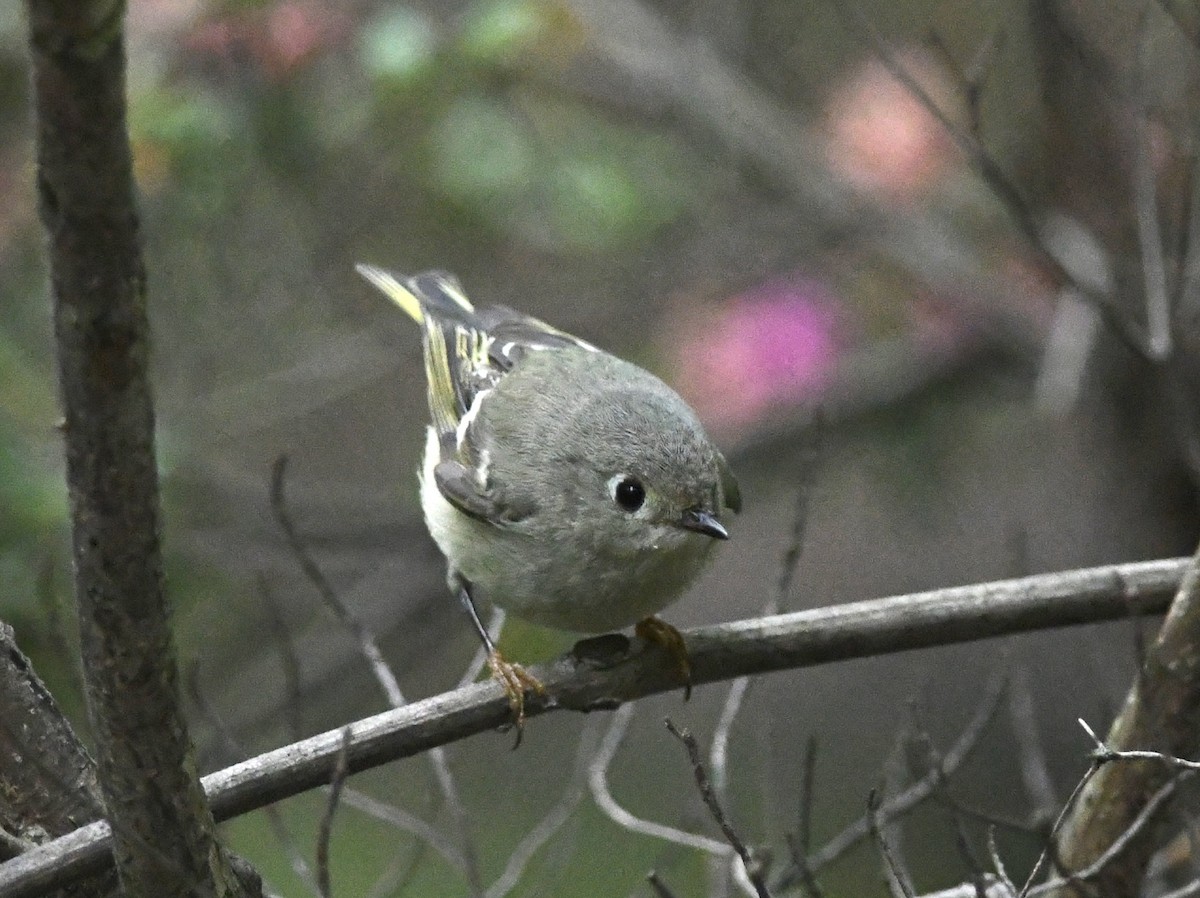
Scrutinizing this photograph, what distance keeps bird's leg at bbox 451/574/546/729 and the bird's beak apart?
0.37 m

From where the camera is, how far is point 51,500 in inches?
124

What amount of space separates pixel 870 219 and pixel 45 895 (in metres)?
3.41

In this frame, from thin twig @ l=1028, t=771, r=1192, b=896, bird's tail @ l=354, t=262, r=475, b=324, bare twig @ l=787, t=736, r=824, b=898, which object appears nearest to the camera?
bare twig @ l=787, t=736, r=824, b=898

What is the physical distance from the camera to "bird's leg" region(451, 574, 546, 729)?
89.6 inches

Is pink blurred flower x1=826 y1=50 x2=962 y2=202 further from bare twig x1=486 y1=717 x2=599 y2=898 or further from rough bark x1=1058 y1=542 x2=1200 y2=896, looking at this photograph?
rough bark x1=1058 y1=542 x2=1200 y2=896

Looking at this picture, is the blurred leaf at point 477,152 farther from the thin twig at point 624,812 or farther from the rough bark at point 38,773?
the rough bark at point 38,773

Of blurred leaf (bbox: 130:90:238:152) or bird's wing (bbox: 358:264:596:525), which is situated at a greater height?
blurred leaf (bbox: 130:90:238:152)

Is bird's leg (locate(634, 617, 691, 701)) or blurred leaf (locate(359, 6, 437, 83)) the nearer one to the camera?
bird's leg (locate(634, 617, 691, 701))

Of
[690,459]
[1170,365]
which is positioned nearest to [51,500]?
[690,459]

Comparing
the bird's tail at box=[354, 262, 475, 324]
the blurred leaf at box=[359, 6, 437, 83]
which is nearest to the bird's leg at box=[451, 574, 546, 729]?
the bird's tail at box=[354, 262, 475, 324]

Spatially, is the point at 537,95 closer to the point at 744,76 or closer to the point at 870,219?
the point at 744,76

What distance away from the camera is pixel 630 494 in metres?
2.61

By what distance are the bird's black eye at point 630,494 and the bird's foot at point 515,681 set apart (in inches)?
13.3

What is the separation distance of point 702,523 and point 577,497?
27cm
